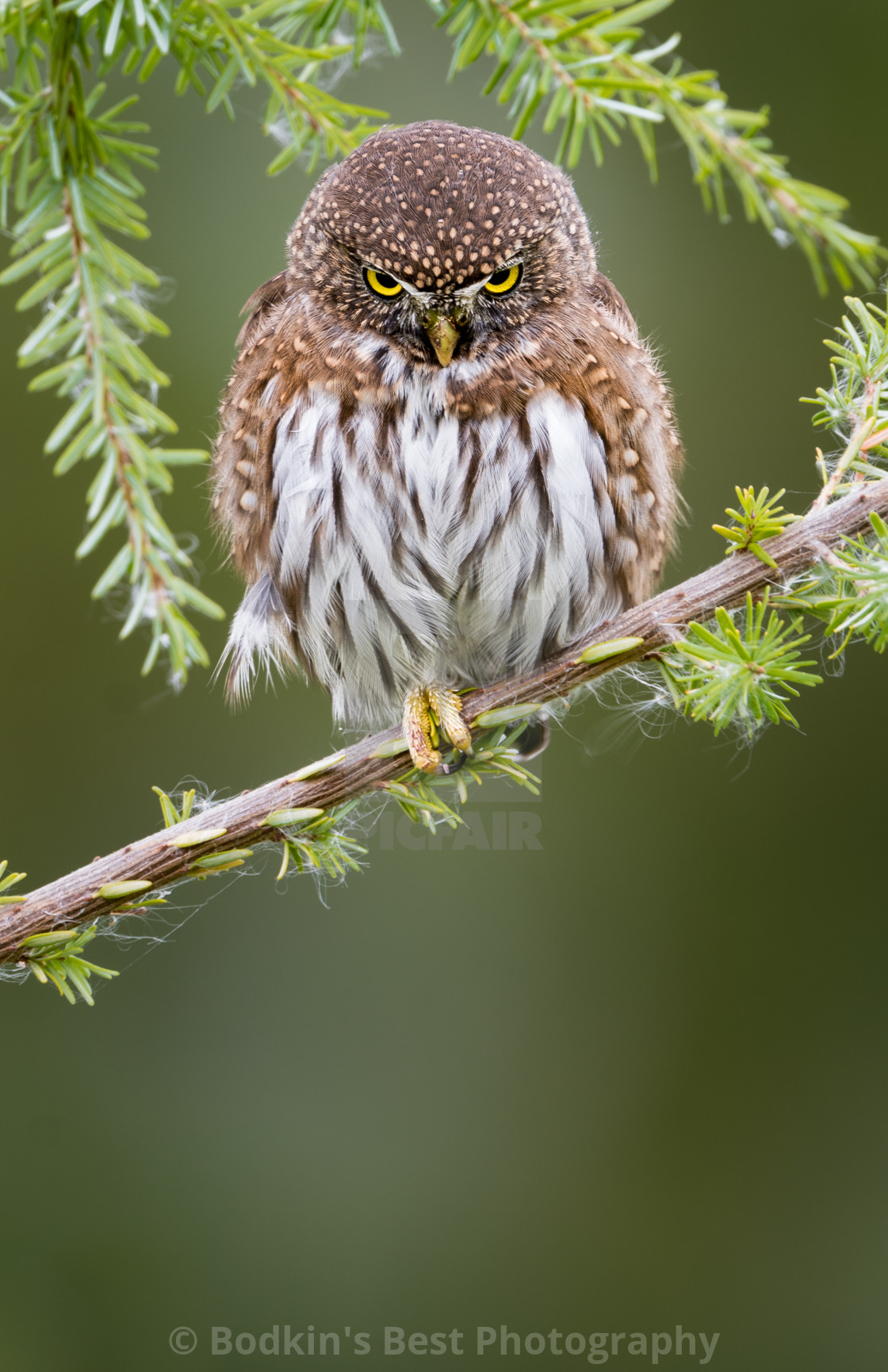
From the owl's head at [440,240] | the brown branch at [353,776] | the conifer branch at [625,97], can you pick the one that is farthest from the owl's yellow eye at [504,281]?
the brown branch at [353,776]

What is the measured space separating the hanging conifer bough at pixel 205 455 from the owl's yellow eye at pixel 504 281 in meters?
0.21

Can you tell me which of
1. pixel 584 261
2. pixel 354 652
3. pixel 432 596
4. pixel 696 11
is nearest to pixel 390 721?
pixel 354 652

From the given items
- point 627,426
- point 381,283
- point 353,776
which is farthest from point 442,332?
point 353,776

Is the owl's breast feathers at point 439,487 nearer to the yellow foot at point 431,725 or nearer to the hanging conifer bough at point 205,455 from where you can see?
the yellow foot at point 431,725

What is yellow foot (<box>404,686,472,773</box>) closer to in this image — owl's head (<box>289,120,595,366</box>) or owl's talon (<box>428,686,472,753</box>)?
owl's talon (<box>428,686,472,753</box>)

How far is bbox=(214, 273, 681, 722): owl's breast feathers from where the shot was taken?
4.26 feet

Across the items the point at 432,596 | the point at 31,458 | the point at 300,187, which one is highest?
the point at 300,187

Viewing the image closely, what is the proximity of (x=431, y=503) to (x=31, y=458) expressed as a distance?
1.31m

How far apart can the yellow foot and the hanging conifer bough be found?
34 millimetres

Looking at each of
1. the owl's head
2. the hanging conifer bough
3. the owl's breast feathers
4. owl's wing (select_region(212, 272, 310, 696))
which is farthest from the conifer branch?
owl's wing (select_region(212, 272, 310, 696))

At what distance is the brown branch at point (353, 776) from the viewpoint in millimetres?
868

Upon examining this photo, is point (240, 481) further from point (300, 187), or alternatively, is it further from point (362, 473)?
point (300, 187)

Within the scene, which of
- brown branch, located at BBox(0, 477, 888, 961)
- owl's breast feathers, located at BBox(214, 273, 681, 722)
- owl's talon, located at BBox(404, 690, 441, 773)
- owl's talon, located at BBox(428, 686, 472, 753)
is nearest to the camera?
brown branch, located at BBox(0, 477, 888, 961)

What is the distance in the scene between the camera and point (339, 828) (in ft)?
3.79
